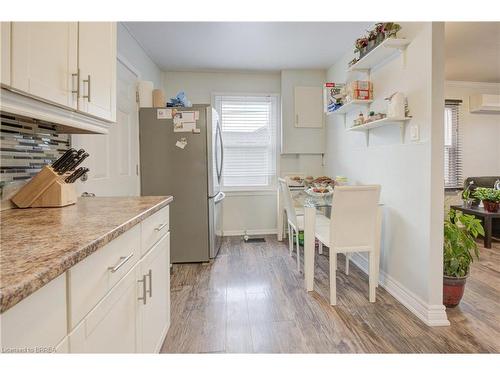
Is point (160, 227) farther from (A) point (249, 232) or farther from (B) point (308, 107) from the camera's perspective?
(B) point (308, 107)

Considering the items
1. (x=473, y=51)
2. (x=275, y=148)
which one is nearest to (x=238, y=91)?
(x=275, y=148)

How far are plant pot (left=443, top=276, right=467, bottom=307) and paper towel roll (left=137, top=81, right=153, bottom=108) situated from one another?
3.24 m

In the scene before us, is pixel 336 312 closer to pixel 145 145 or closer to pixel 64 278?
pixel 64 278

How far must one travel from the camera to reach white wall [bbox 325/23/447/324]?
6.19 ft

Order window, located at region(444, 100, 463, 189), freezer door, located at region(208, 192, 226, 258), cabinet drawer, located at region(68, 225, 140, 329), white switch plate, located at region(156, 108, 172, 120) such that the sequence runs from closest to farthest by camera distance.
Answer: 1. cabinet drawer, located at region(68, 225, 140, 329)
2. white switch plate, located at region(156, 108, 172, 120)
3. freezer door, located at region(208, 192, 226, 258)
4. window, located at region(444, 100, 463, 189)

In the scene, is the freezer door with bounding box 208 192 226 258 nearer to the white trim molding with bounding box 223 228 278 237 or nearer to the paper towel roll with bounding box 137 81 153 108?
the white trim molding with bounding box 223 228 278 237

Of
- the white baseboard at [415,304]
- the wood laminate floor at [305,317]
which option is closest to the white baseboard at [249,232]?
the wood laminate floor at [305,317]

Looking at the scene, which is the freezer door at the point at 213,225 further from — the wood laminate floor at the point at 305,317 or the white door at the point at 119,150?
the white door at the point at 119,150

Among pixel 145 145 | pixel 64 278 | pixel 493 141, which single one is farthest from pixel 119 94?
pixel 493 141

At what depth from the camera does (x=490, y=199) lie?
3766 mm

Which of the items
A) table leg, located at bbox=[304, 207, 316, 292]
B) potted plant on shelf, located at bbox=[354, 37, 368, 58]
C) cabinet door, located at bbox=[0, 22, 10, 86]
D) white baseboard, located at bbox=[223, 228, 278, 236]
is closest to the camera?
cabinet door, located at bbox=[0, 22, 10, 86]

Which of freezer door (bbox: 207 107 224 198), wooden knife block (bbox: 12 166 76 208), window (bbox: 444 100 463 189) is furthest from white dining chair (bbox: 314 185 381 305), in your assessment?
window (bbox: 444 100 463 189)

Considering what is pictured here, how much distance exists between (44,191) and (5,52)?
703mm
